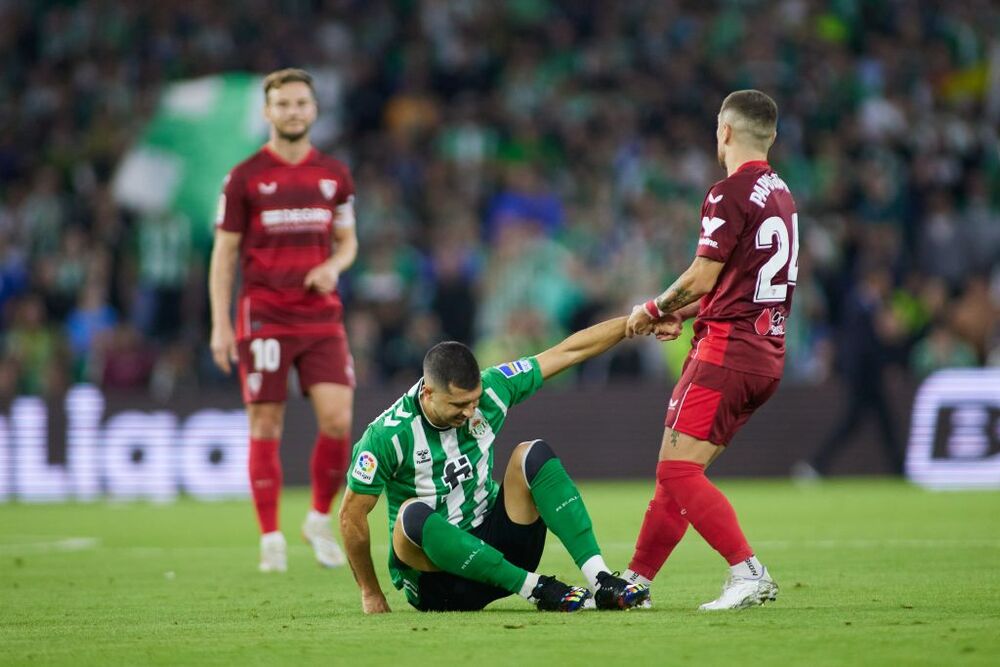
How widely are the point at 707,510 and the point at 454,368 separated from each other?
1249 mm

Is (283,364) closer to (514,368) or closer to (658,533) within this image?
(514,368)

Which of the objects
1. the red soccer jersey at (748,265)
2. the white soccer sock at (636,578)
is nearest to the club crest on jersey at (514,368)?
the red soccer jersey at (748,265)

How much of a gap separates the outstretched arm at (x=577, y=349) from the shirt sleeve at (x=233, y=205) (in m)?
3.24

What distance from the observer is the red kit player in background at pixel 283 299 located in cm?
957

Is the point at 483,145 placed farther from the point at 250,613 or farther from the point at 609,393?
the point at 250,613

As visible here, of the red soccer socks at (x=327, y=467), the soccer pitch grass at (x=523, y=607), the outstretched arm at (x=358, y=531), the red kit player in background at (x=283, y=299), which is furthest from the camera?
the red soccer socks at (x=327, y=467)

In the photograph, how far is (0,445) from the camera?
55.8 feet

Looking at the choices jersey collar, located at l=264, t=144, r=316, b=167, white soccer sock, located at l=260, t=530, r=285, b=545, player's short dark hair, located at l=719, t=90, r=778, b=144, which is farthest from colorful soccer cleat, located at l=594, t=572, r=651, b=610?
jersey collar, located at l=264, t=144, r=316, b=167

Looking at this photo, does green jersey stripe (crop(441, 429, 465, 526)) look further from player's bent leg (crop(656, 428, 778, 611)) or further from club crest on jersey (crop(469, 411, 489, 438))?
player's bent leg (crop(656, 428, 778, 611))

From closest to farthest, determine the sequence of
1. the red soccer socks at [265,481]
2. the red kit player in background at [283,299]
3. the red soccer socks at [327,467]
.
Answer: the red soccer socks at [265,481] < the red kit player in background at [283,299] < the red soccer socks at [327,467]

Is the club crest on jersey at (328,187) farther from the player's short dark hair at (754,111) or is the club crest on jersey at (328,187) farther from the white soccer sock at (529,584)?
the white soccer sock at (529,584)

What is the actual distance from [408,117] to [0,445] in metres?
7.13

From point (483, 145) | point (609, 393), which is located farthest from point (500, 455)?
point (483, 145)

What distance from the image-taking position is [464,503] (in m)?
6.82
